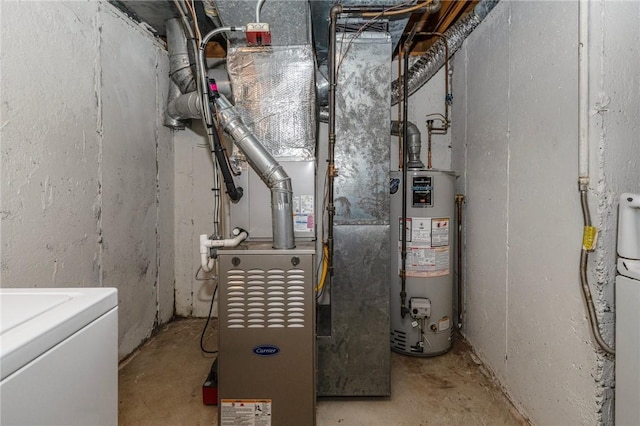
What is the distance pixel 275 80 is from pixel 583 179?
62.5 inches

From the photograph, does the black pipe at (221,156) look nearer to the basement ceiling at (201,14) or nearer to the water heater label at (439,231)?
the basement ceiling at (201,14)

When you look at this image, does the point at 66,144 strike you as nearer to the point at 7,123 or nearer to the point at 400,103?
the point at 7,123

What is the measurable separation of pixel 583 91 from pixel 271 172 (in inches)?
54.1

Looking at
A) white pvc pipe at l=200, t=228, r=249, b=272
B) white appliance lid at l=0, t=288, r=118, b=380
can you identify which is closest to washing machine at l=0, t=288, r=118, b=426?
white appliance lid at l=0, t=288, r=118, b=380

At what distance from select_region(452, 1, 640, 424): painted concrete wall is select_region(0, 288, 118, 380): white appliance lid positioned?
1.69m

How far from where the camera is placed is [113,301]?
802 millimetres

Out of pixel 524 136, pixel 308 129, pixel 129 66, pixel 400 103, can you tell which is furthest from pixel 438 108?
pixel 129 66

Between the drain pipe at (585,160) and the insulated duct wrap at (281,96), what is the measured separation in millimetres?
1241

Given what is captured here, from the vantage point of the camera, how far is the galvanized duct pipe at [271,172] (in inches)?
60.2

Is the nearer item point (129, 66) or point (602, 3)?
point (602, 3)

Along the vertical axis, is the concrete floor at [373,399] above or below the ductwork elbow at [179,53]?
below

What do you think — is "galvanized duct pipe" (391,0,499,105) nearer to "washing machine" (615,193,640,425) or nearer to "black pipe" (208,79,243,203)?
"black pipe" (208,79,243,203)

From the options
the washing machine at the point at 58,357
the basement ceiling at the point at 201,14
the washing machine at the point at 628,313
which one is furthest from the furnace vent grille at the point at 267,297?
the basement ceiling at the point at 201,14

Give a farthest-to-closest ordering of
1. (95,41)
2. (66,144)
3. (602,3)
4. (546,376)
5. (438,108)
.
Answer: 1. (438,108)
2. (95,41)
3. (66,144)
4. (546,376)
5. (602,3)
